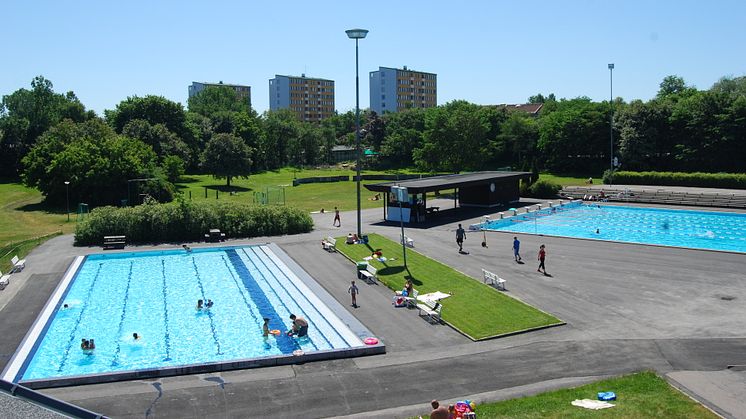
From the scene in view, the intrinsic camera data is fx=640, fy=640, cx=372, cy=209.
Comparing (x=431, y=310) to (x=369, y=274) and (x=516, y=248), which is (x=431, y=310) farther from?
(x=516, y=248)

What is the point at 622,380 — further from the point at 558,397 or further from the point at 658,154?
the point at 658,154

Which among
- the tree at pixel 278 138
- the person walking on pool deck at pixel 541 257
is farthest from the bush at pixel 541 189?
the tree at pixel 278 138

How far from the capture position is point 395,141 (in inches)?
3930

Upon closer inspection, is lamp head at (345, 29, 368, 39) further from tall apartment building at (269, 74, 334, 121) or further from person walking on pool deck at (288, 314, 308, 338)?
tall apartment building at (269, 74, 334, 121)

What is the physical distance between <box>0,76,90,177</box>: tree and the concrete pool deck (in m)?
60.4

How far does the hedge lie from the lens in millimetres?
60000

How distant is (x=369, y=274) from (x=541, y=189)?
35466mm

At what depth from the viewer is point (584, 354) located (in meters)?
19.1

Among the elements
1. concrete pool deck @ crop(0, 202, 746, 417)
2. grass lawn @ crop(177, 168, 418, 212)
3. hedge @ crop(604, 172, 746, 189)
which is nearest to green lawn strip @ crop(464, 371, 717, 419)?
concrete pool deck @ crop(0, 202, 746, 417)

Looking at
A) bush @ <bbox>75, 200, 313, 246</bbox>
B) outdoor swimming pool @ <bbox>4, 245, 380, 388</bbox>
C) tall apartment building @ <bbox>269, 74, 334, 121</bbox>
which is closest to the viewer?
outdoor swimming pool @ <bbox>4, 245, 380, 388</bbox>

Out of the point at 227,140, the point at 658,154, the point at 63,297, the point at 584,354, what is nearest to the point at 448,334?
the point at 584,354

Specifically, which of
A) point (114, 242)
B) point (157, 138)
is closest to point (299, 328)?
point (114, 242)

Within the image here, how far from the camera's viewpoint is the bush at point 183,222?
39.8 metres

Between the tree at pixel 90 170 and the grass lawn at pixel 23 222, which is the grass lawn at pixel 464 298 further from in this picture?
the tree at pixel 90 170
